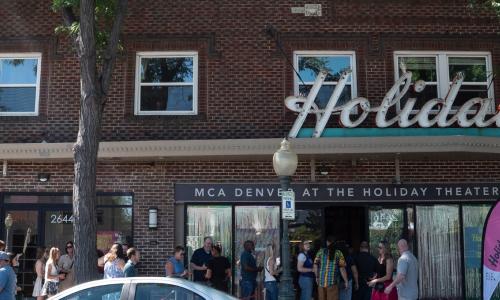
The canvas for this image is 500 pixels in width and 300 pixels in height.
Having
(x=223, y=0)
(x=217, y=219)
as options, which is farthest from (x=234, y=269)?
(x=223, y=0)

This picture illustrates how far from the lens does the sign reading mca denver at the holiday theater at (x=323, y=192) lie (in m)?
13.8

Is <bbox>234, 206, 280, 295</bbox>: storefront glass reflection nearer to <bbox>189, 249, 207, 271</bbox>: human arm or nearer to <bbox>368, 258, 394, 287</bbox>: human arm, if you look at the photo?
<bbox>189, 249, 207, 271</bbox>: human arm

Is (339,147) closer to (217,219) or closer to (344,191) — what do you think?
(344,191)

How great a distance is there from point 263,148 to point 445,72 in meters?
4.83

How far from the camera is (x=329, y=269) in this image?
480 inches

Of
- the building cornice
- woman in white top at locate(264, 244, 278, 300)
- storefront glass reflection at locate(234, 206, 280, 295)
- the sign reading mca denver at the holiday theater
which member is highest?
the building cornice

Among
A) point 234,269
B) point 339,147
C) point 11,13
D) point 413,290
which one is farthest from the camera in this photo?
point 11,13

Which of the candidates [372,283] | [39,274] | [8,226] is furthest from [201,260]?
[8,226]

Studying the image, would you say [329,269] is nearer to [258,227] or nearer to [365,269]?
[365,269]

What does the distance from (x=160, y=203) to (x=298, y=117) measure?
11.6ft

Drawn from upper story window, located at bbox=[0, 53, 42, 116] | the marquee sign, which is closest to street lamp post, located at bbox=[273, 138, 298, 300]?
the marquee sign

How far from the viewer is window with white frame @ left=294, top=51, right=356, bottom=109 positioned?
1436 cm

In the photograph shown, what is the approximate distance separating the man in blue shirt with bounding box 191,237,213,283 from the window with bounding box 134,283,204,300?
5.51 meters

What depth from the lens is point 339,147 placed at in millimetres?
12789
